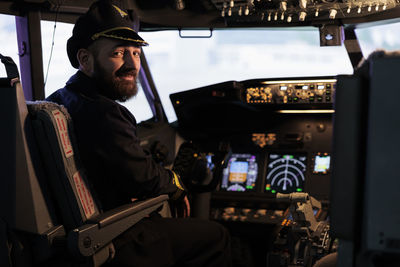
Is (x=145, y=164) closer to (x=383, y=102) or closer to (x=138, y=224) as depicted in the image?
(x=138, y=224)

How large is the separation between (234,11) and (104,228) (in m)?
1.64

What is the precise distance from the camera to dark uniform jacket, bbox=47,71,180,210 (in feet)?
5.65

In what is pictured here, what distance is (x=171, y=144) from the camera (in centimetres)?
348

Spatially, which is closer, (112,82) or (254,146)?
(112,82)

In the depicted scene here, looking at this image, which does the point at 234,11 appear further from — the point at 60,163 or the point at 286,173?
the point at 60,163

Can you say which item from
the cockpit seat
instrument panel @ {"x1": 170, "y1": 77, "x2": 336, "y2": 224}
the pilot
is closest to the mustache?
the pilot

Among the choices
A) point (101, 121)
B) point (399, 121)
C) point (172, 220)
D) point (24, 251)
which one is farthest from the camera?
point (172, 220)

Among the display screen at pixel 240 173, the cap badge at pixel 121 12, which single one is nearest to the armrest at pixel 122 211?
the cap badge at pixel 121 12

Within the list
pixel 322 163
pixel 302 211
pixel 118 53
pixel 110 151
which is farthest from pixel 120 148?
pixel 322 163

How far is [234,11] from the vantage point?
280cm

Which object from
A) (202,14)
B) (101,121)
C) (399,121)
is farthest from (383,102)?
(202,14)

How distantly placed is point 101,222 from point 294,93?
1968mm

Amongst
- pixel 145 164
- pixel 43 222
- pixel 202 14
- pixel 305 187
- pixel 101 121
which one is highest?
pixel 202 14

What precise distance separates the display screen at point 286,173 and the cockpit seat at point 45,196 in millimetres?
1779
